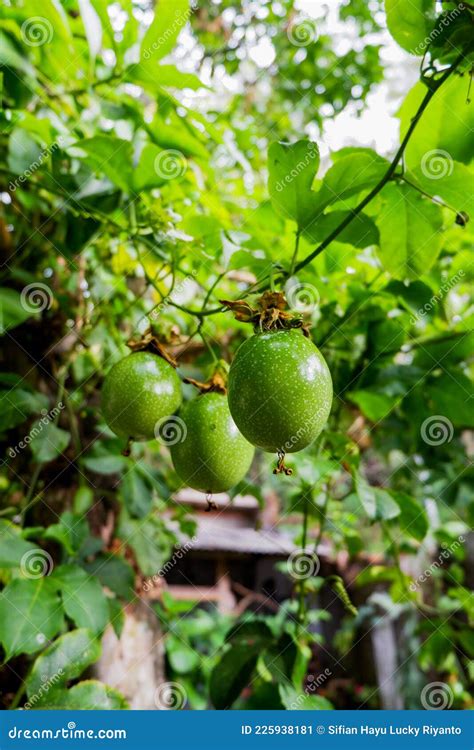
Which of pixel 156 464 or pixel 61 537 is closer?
pixel 61 537

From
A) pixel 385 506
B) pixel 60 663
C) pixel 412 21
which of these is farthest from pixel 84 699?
pixel 412 21

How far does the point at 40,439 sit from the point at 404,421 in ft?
3.06

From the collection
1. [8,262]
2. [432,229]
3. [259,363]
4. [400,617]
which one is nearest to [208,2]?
[8,262]

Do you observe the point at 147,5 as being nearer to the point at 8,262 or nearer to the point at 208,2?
the point at 208,2

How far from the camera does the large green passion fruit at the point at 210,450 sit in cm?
81

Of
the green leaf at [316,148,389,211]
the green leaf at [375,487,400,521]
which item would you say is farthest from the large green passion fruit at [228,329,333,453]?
the green leaf at [375,487,400,521]

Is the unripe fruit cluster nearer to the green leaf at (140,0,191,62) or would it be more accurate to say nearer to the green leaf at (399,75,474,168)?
the green leaf at (399,75,474,168)

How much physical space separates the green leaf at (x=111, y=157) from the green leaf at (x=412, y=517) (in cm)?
82

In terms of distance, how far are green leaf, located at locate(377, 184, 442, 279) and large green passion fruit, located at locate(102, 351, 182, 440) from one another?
41cm

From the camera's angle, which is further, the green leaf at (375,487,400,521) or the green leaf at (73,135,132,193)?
the green leaf at (375,487,400,521)

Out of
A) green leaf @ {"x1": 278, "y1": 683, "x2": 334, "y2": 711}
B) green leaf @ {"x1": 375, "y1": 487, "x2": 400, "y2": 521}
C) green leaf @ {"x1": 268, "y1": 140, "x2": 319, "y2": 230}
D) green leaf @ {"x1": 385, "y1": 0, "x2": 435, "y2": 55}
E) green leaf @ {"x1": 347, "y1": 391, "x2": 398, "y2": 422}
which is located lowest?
green leaf @ {"x1": 278, "y1": 683, "x2": 334, "y2": 711}

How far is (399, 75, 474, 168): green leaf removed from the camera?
2.82 ft

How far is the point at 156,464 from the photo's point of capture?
6.34ft

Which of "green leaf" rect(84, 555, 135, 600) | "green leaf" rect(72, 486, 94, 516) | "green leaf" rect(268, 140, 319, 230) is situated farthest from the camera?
"green leaf" rect(72, 486, 94, 516)
